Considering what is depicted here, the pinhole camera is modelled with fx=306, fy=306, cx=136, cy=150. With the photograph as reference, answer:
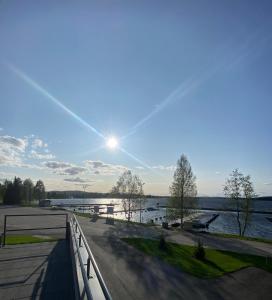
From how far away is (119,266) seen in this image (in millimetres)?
16219

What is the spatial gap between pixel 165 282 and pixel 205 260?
6.76 metres

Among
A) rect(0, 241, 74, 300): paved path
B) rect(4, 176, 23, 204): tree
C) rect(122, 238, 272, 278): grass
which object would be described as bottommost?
rect(122, 238, 272, 278): grass

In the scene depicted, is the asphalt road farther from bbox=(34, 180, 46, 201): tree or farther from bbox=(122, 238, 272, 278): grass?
bbox=(34, 180, 46, 201): tree

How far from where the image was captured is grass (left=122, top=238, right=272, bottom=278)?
17.3 m

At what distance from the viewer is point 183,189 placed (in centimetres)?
4500

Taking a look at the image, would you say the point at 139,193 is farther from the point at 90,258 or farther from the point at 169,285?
the point at 90,258

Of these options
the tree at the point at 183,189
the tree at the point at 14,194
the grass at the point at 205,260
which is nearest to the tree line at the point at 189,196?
→ the tree at the point at 183,189

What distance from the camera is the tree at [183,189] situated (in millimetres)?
44812

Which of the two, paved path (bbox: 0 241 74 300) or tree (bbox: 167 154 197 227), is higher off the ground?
tree (bbox: 167 154 197 227)

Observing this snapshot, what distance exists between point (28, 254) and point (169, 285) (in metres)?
6.85

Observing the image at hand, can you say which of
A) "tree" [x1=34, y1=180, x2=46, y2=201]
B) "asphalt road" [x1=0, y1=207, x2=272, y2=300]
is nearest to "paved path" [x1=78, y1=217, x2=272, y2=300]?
"asphalt road" [x1=0, y1=207, x2=272, y2=300]

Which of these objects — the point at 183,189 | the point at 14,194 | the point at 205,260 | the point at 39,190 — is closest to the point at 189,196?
the point at 183,189

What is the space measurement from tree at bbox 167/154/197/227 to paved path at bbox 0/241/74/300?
3013cm

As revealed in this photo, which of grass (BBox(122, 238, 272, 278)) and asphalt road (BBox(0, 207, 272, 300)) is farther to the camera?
grass (BBox(122, 238, 272, 278))
